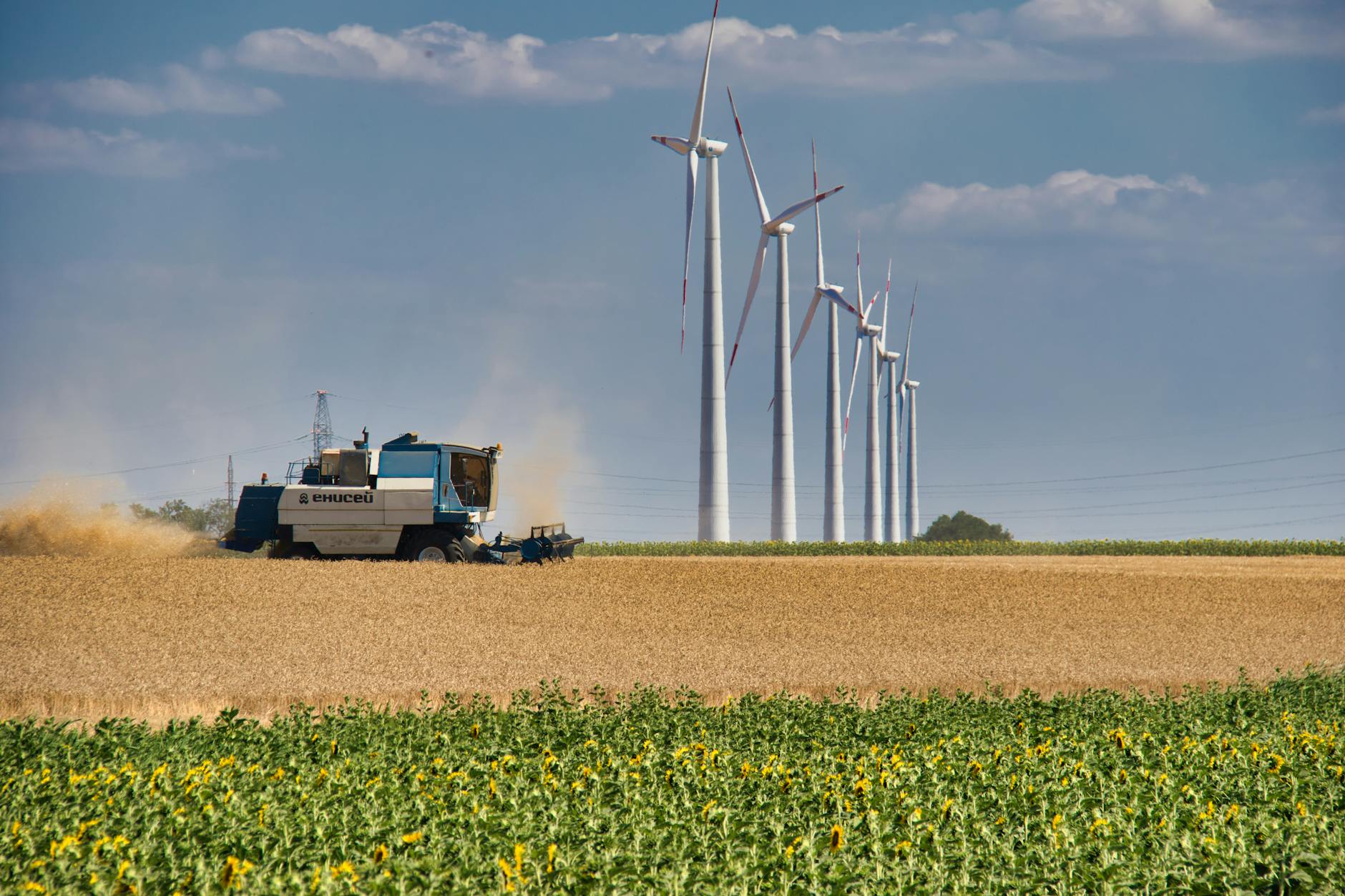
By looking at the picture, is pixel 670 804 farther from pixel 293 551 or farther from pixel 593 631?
pixel 293 551

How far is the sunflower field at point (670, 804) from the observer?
771 centimetres

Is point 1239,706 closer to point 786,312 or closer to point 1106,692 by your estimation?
point 1106,692


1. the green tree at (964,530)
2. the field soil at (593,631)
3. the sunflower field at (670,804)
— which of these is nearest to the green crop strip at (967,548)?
the field soil at (593,631)

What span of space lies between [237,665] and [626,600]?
449 inches

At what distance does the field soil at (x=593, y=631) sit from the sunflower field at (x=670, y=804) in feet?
12.9

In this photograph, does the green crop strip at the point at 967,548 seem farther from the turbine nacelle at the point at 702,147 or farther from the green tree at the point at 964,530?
the green tree at the point at 964,530

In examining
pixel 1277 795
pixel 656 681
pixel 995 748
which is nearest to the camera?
pixel 1277 795

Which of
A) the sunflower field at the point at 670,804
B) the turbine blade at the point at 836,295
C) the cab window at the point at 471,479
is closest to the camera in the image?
the sunflower field at the point at 670,804

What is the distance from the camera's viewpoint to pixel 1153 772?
11.1m

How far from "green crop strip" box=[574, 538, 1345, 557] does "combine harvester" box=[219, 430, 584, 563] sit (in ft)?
54.6

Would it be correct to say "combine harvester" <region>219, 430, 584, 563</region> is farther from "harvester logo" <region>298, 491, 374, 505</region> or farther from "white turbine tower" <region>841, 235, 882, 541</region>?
"white turbine tower" <region>841, 235, 882, 541</region>

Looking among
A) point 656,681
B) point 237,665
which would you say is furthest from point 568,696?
point 237,665

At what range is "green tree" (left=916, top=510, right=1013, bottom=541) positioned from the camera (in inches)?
4599

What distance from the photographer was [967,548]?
57875 mm
